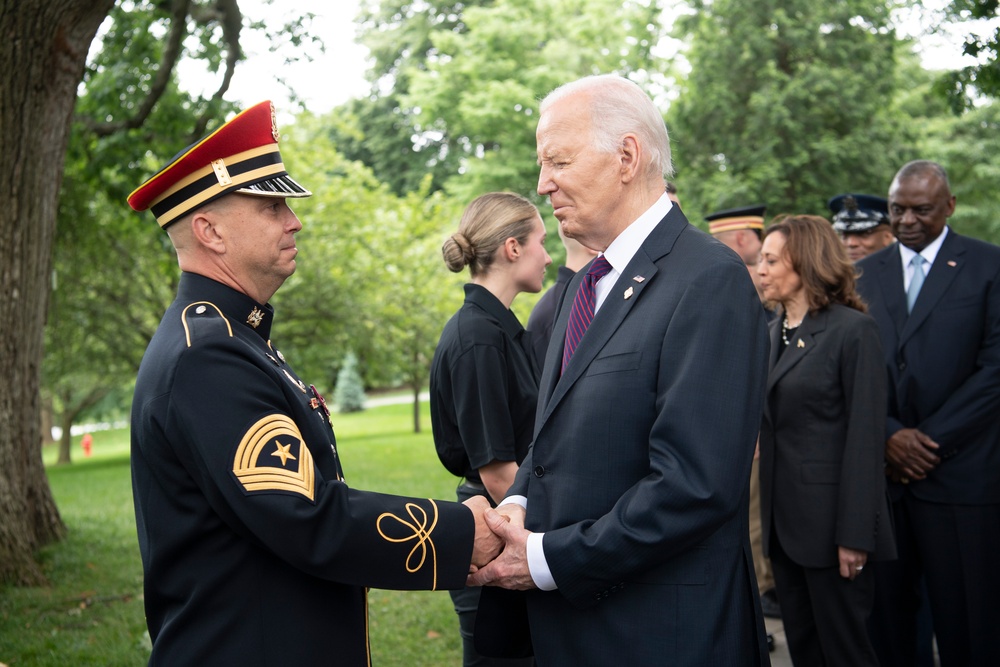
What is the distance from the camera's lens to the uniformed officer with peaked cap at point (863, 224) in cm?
696

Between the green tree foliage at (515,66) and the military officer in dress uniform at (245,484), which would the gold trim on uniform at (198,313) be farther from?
the green tree foliage at (515,66)

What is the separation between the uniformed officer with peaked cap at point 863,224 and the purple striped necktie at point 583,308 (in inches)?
188

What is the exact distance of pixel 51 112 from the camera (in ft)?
23.2

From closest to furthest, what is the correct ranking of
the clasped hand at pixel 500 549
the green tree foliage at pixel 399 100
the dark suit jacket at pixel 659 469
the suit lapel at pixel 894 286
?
1. the dark suit jacket at pixel 659 469
2. the clasped hand at pixel 500 549
3. the suit lapel at pixel 894 286
4. the green tree foliage at pixel 399 100

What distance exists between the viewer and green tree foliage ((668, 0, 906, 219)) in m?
20.7

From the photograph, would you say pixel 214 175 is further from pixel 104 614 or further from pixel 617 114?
pixel 104 614

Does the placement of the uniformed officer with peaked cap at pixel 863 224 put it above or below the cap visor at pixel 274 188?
above

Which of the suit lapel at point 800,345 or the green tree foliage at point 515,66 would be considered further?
the green tree foliage at point 515,66

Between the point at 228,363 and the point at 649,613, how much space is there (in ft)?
4.17

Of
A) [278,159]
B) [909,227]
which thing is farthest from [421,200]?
[278,159]

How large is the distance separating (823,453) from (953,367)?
3.41 ft

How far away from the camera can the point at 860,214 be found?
7.00 metres

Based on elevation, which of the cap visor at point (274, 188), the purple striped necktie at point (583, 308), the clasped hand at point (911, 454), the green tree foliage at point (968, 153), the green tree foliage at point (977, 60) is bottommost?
the clasped hand at point (911, 454)

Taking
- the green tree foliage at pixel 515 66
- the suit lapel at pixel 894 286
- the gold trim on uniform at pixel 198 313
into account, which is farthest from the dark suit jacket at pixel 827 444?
the green tree foliage at pixel 515 66
